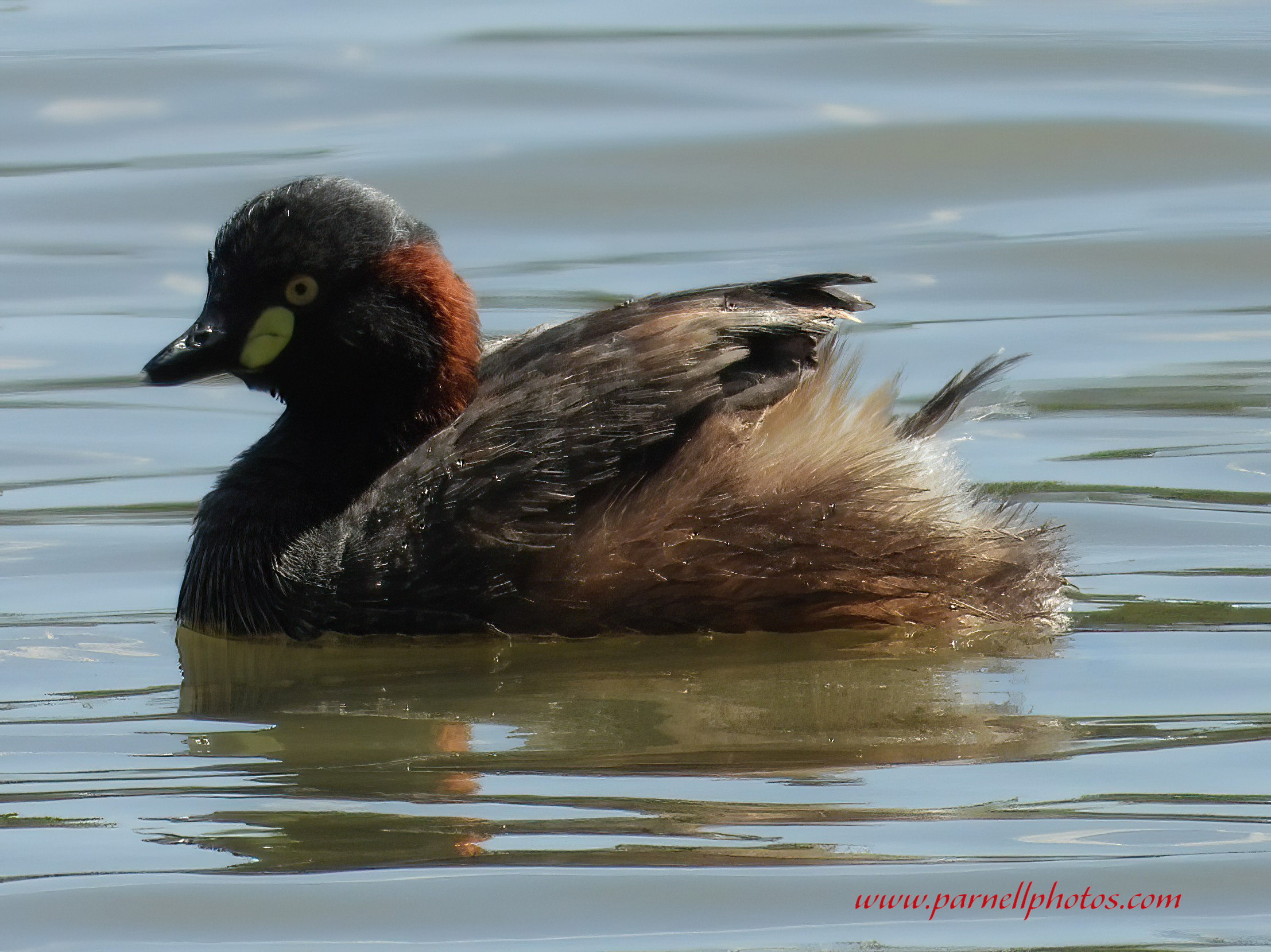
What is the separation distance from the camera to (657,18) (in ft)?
42.8

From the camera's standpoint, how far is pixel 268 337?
6.13 meters

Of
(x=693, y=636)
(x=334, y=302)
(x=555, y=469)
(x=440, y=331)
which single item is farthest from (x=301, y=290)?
(x=693, y=636)

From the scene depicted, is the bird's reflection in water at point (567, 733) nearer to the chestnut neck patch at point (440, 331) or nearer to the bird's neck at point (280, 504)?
the bird's neck at point (280, 504)

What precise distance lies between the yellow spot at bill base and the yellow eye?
43mm

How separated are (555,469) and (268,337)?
1.04m

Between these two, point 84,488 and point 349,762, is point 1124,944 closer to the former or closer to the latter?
point 349,762

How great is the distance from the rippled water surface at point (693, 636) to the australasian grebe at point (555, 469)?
17cm

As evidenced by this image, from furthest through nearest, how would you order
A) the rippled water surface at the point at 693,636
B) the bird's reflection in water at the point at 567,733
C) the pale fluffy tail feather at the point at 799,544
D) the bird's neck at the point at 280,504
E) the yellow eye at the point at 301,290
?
the yellow eye at the point at 301,290, the bird's neck at the point at 280,504, the pale fluffy tail feather at the point at 799,544, the bird's reflection in water at the point at 567,733, the rippled water surface at the point at 693,636

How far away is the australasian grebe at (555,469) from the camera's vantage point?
5672mm

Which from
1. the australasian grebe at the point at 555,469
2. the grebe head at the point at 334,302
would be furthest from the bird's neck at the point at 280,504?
the grebe head at the point at 334,302

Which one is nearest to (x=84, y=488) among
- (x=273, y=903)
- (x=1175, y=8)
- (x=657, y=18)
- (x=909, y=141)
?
(x=273, y=903)

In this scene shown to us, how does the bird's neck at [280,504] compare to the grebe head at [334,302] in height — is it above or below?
below

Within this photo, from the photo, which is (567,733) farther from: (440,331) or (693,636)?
(440,331)

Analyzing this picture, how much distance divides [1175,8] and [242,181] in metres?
5.82
